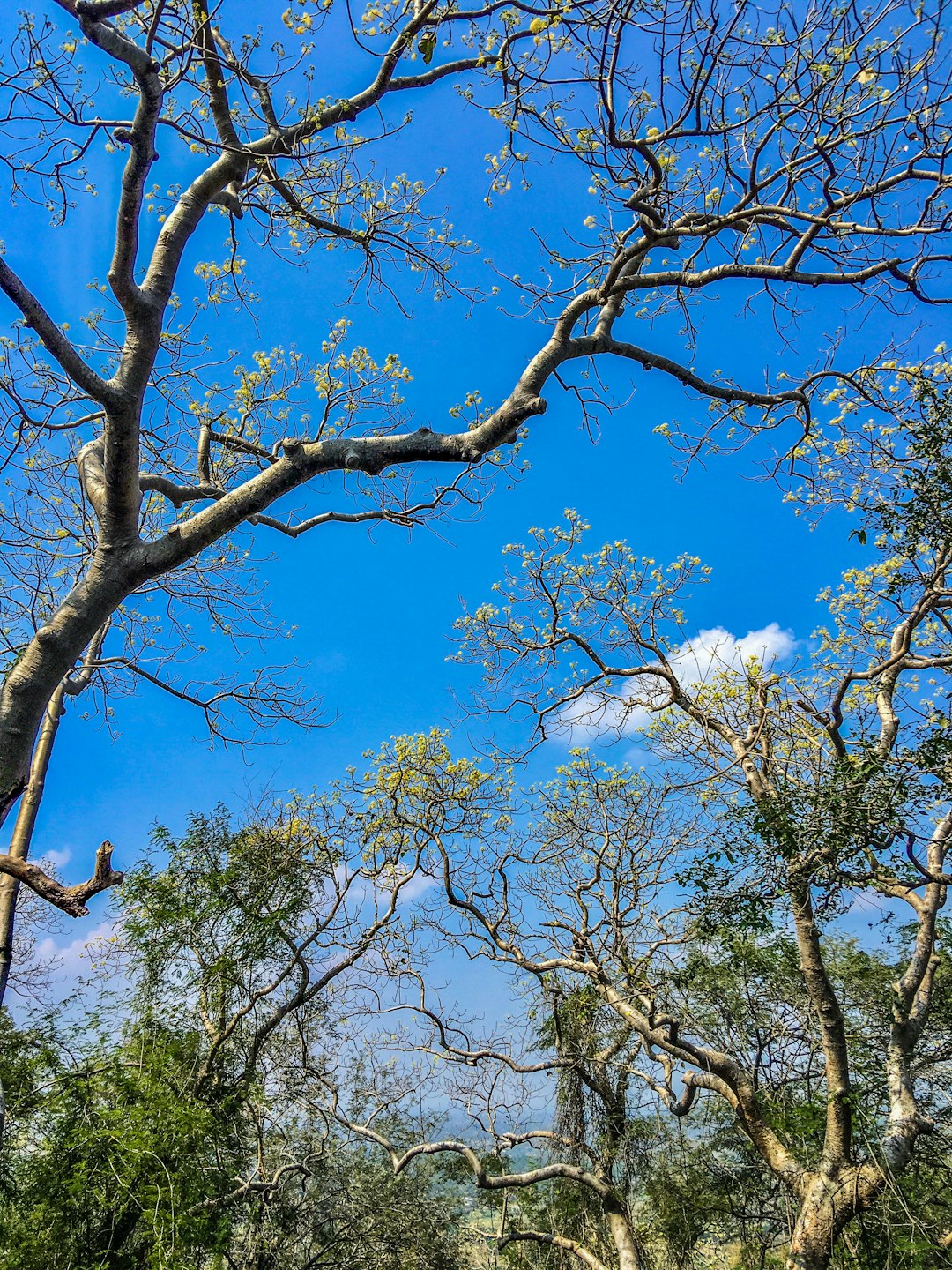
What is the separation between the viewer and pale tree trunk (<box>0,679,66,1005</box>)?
21.2 feet

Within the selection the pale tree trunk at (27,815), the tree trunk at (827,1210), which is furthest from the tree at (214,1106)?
the tree trunk at (827,1210)

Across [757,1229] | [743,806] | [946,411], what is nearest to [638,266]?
[946,411]

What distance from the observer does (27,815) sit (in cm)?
714

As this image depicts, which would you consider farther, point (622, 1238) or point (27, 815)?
point (622, 1238)

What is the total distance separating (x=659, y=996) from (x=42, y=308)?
9392mm

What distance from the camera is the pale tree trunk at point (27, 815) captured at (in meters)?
6.45

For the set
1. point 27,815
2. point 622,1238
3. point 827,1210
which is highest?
point 27,815

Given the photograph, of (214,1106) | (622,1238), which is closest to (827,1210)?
(622,1238)

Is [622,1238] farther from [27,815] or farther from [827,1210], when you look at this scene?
[27,815]

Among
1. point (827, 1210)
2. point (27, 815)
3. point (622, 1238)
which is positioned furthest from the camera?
point (622, 1238)

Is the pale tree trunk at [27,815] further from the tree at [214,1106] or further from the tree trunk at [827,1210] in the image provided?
the tree trunk at [827,1210]

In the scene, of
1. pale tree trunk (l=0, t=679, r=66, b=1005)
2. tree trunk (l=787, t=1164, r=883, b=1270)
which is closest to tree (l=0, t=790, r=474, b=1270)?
pale tree trunk (l=0, t=679, r=66, b=1005)

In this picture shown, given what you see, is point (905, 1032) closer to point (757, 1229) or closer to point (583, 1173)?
point (583, 1173)

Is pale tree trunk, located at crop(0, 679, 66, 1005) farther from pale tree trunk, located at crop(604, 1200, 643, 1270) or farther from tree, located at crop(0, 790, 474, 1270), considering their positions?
pale tree trunk, located at crop(604, 1200, 643, 1270)
